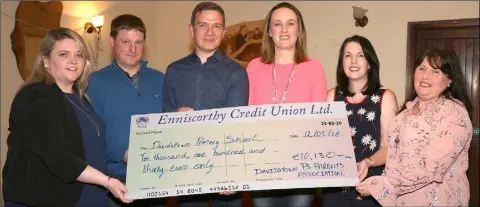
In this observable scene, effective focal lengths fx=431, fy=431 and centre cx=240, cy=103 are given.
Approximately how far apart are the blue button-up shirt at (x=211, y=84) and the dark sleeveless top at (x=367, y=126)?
0.60 meters

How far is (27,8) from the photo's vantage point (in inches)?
170

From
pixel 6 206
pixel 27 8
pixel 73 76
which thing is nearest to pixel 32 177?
pixel 6 206

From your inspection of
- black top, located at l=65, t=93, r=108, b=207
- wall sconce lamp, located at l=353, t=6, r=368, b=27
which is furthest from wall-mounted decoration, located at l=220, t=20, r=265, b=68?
black top, located at l=65, t=93, r=108, b=207

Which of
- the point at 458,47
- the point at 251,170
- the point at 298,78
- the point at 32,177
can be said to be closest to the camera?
the point at 32,177

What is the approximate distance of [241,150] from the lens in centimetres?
210

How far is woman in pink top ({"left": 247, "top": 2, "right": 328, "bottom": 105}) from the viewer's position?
2.34 metres

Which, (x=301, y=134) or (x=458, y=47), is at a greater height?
(x=458, y=47)

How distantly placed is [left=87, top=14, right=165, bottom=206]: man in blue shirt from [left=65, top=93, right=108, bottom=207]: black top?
0.21m

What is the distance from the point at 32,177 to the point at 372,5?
14.2 ft

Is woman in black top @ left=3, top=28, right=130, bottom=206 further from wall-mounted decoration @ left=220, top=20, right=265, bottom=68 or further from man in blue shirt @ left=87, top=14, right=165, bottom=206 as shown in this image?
wall-mounted decoration @ left=220, top=20, right=265, bottom=68

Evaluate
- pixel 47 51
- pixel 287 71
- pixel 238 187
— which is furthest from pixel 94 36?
pixel 238 187

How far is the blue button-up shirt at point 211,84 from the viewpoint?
2.36m

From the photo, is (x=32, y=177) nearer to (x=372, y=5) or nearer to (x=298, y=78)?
(x=298, y=78)

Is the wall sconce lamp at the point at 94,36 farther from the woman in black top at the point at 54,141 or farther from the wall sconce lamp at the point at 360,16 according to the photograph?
the woman in black top at the point at 54,141
